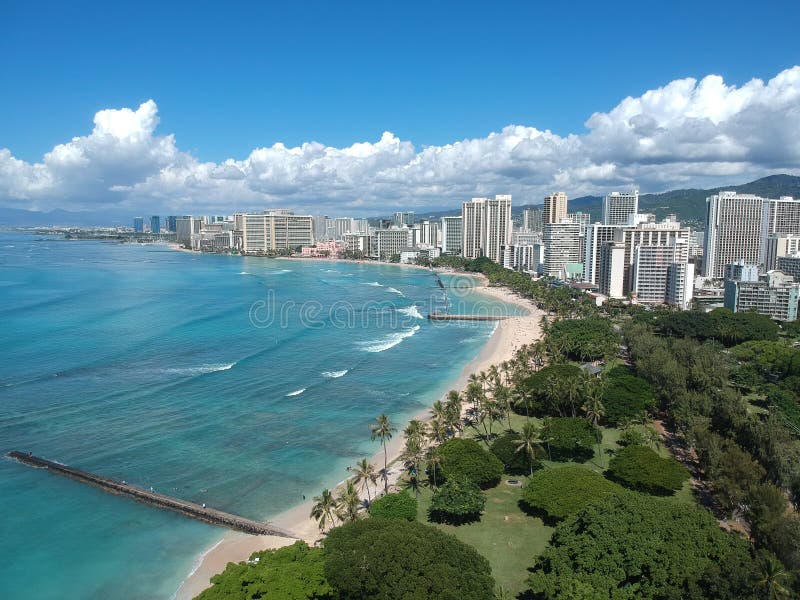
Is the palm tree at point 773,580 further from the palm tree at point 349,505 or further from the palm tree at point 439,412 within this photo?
the palm tree at point 439,412

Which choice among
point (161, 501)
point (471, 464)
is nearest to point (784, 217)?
point (471, 464)

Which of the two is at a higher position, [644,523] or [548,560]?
[644,523]

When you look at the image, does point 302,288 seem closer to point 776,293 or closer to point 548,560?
point 776,293

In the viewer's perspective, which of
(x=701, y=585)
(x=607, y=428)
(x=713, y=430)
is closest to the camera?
(x=701, y=585)

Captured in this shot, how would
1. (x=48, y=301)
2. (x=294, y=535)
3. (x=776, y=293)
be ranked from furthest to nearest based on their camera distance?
(x=48, y=301)
(x=776, y=293)
(x=294, y=535)

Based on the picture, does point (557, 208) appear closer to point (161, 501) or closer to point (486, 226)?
point (486, 226)

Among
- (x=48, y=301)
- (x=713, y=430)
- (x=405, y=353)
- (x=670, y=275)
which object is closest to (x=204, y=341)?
(x=405, y=353)

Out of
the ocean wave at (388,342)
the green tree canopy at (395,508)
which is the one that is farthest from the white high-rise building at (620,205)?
the green tree canopy at (395,508)
